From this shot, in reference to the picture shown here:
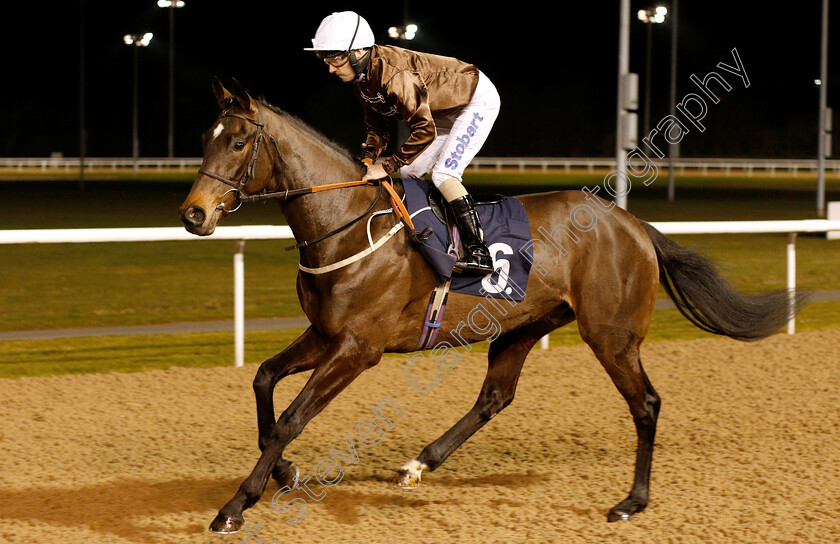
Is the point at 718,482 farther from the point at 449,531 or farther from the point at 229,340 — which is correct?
the point at 229,340

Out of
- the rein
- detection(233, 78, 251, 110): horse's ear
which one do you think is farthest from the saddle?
detection(233, 78, 251, 110): horse's ear

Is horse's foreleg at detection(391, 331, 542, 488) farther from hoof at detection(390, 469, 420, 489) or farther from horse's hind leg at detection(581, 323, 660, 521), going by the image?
horse's hind leg at detection(581, 323, 660, 521)

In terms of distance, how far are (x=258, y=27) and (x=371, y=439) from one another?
5511cm

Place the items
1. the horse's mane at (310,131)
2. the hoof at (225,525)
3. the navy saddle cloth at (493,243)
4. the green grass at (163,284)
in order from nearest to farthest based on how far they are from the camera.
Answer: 1. the hoof at (225,525)
2. the horse's mane at (310,131)
3. the navy saddle cloth at (493,243)
4. the green grass at (163,284)

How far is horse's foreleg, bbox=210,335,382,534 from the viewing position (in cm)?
337

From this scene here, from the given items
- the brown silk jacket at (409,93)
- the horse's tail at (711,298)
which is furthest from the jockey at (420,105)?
the horse's tail at (711,298)

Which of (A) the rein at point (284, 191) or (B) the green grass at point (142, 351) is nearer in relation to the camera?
(A) the rein at point (284, 191)

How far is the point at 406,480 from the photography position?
3963 mm

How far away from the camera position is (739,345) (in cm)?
707

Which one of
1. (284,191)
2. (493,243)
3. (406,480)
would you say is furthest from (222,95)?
(406,480)

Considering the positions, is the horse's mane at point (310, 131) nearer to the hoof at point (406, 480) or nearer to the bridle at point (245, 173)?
the bridle at point (245, 173)

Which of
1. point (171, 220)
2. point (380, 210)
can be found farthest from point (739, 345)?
point (171, 220)

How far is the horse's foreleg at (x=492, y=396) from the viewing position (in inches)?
160

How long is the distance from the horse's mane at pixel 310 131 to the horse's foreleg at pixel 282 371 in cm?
67
